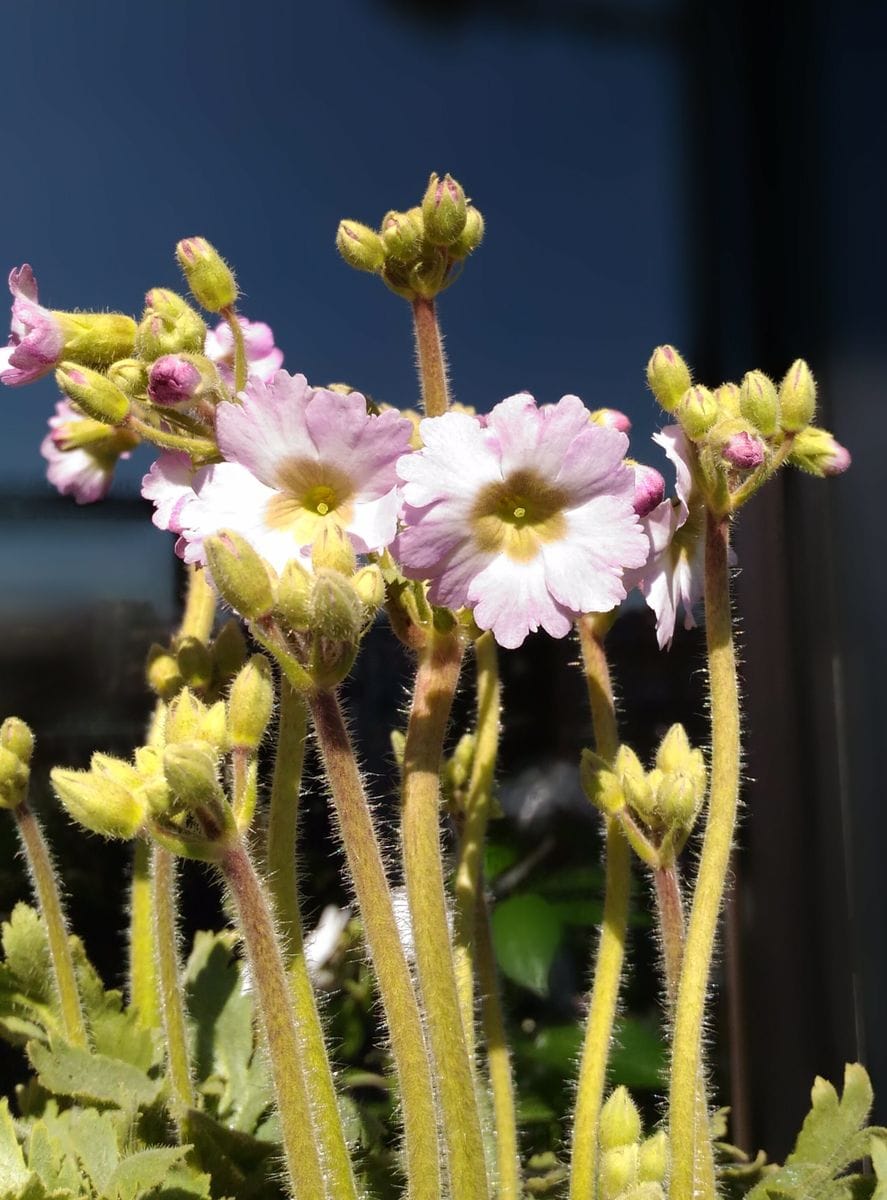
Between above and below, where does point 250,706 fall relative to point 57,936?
above

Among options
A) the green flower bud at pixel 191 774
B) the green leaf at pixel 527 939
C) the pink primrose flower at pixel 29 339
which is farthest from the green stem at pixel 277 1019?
the green leaf at pixel 527 939

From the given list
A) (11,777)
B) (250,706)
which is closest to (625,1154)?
(250,706)

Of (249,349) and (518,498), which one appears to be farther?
(249,349)

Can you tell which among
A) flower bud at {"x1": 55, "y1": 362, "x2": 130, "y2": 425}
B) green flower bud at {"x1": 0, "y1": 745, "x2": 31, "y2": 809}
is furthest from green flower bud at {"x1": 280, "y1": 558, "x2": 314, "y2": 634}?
green flower bud at {"x1": 0, "y1": 745, "x2": 31, "y2": 809}

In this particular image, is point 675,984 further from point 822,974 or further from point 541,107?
point 541,107

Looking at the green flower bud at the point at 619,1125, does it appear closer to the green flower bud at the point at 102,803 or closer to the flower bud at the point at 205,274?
the green flower bud at the point at 102,803

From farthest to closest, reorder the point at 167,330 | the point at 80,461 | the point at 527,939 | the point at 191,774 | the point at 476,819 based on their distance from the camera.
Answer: the point at 527,939 < the point at 80,461 < the point at 476,819 < the point at 167,330 < the point at 191,774

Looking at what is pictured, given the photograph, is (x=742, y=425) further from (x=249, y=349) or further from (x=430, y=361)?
(x=249, y=349)
